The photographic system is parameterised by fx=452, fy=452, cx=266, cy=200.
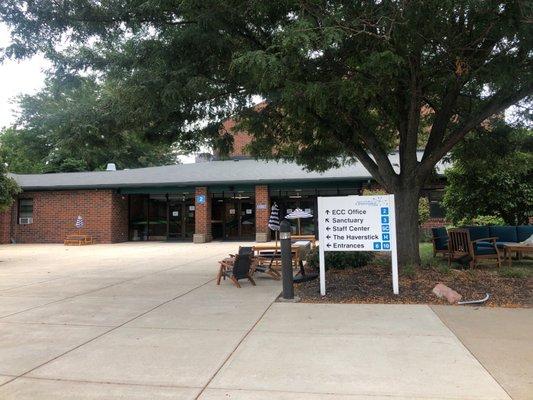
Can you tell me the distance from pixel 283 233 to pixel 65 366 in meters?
4.16

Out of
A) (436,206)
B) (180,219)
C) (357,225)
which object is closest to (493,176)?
(436,206)

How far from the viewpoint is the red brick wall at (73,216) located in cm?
2370

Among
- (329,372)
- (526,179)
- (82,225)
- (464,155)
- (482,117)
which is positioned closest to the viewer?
(329,372)

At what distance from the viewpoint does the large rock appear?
724 cm

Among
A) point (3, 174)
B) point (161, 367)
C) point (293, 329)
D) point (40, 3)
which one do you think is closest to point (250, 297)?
point (293, 329)

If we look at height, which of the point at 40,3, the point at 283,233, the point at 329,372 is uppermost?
the point at 40,3

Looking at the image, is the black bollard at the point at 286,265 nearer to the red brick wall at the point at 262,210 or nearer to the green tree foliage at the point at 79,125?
the green tree foliage at the point at 79,125

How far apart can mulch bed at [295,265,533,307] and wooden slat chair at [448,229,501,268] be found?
929 mm

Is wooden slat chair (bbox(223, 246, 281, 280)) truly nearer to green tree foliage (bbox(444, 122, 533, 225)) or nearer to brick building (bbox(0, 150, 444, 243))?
green tree foliage (bbox(444, 122, 533, 225))

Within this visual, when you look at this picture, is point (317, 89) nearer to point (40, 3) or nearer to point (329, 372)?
point (329, 372)

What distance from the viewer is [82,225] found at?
78.0ft

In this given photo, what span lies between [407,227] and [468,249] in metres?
2.25

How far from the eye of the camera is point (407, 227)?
9.67 metres

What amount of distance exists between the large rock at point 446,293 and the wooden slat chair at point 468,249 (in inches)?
136
